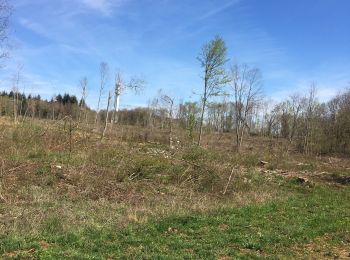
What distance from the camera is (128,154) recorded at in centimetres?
1769

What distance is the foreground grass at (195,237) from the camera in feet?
25.0

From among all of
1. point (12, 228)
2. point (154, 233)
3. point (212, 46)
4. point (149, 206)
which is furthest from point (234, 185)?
point (212, 46)

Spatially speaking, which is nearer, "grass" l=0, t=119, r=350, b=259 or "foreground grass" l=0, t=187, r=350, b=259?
"foreground grass" l=0, t=187, r=350, b=259

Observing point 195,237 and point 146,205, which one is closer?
point 195,237

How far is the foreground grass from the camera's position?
761 cm

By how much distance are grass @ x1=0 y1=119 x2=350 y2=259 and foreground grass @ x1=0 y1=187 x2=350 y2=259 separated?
0.08 ft

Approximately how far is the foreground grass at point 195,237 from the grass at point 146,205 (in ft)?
0.08

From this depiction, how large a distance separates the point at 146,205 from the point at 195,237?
3.77 metres

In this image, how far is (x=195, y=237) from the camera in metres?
9.38

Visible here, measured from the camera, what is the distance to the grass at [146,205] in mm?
8273

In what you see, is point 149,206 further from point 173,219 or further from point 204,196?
point 204,196

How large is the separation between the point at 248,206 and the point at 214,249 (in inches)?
236

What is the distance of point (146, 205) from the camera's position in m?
12.9

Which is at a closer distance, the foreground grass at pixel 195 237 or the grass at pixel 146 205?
the foreground grass at pixel 195 237
